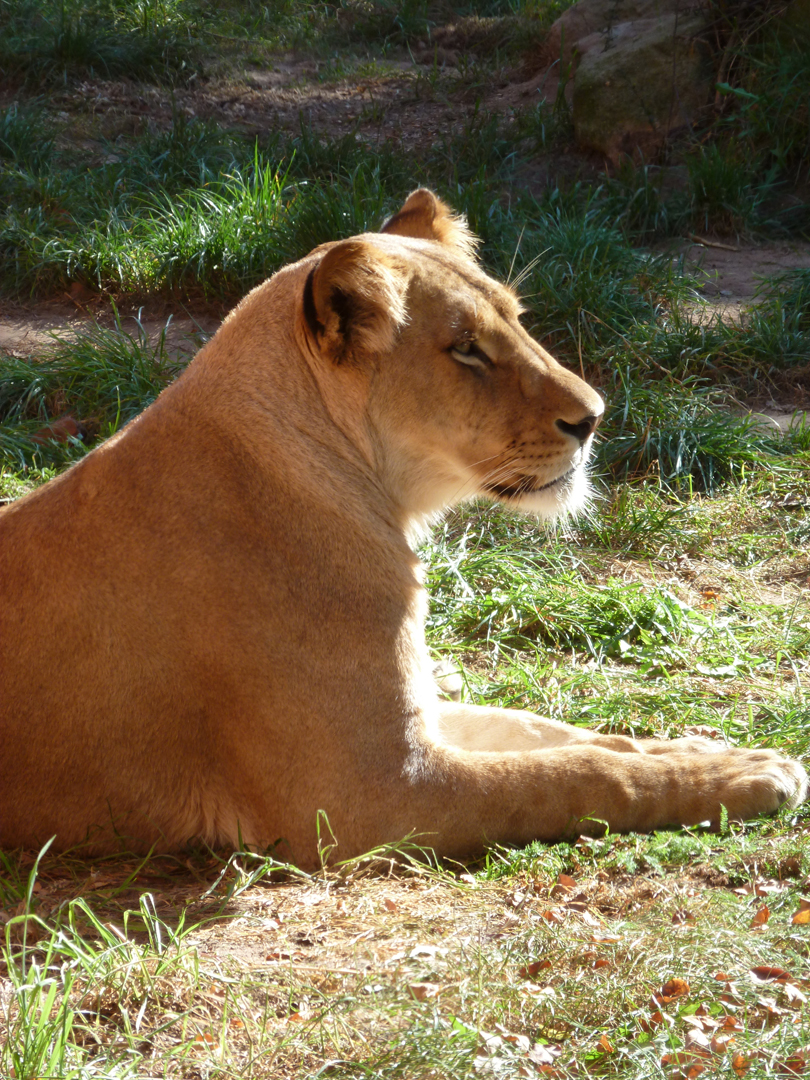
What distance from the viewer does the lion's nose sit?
3.69 meters

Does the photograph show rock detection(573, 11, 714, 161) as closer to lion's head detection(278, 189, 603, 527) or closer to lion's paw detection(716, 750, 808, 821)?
lion's head detection(278, 189, 603, 527)

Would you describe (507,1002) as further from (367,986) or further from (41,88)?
(41,88)

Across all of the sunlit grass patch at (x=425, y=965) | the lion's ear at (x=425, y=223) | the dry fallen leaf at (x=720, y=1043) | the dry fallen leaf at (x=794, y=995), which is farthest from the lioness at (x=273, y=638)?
the dry fallen leaf at (x=720, y=1043)

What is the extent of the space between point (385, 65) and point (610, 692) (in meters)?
9.77

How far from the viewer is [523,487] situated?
3.77m

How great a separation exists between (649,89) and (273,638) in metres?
7.75

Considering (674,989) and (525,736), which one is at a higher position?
(674,989)

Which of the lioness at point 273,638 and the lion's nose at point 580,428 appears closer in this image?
the lioness at point 273,638

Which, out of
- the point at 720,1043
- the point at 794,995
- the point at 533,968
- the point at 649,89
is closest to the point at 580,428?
the point at 533,968

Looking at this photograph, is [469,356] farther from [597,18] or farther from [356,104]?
[356,104]

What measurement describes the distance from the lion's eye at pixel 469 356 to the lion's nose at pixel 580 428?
0.96 ft

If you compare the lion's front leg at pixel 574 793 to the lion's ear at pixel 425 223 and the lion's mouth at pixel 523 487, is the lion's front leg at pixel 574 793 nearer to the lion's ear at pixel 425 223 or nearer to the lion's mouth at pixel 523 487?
the lion's mouth at pixel 523 487

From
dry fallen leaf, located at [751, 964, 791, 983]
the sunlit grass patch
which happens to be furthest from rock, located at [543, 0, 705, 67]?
dry fallen leaf, located at [751, 964, 791, 983]

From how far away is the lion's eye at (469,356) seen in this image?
11.9ft
